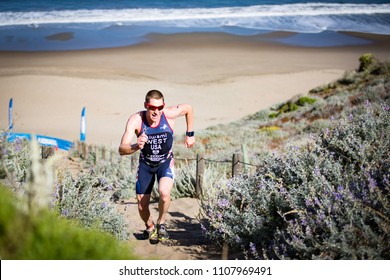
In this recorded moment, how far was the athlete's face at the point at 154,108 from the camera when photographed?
16.8 feet

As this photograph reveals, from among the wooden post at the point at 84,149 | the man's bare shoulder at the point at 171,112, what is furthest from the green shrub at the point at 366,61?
the man's bare shoulder at the point at 171,112

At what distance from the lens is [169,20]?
40.3m

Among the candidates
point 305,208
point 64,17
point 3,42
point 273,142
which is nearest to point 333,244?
point 305,208

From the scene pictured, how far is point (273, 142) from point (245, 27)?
25211 mm

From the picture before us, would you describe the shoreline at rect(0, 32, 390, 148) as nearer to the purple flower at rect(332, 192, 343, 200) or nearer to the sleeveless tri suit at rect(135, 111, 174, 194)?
the sleeveless tri suit at rect(135, 111, 174, 194)

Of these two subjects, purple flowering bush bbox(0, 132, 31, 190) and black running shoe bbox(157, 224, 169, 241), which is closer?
purple flowering bush bbox(0, 132, 31, 190)

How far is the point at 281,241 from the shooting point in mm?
4355

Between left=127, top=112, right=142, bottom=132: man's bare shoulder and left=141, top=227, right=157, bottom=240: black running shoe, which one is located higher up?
left=127, top=112, right=142, bottom=132: man's bare shoulder

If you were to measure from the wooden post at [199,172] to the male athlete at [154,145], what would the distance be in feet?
6.43

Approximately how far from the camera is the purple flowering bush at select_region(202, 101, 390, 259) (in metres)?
3.59

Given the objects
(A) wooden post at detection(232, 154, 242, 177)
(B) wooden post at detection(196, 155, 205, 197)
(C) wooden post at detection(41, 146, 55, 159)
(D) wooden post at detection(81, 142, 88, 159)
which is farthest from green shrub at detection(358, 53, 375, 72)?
(C) wooden post at detection(41, 146, 55, 159)

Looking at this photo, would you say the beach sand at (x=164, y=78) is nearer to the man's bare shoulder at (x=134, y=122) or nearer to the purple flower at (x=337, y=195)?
the man's bare shoulder at (x=134, y=122)

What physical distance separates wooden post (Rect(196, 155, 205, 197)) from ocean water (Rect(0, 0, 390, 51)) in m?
25.4

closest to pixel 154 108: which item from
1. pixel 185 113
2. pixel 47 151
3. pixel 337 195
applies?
pixel 185 113
